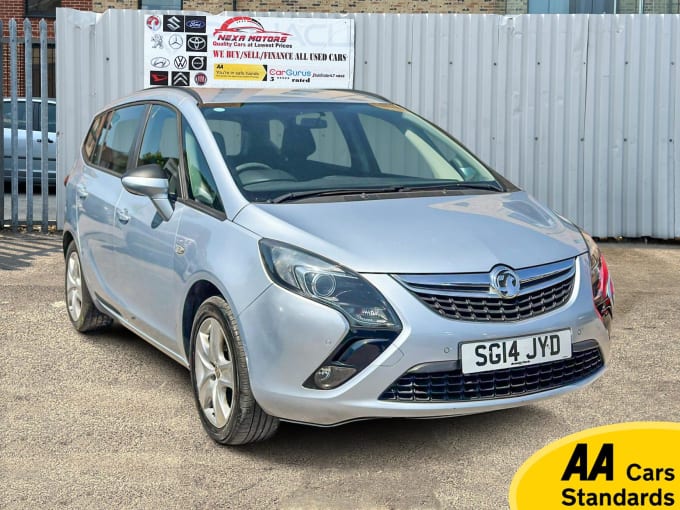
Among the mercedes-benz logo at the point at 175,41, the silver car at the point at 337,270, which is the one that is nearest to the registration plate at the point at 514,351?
the silver car at the point at 337,270

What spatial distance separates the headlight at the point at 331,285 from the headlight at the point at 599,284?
1078 mm

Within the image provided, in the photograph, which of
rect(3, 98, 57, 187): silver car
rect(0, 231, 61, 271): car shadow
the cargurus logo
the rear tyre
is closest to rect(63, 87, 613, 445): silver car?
the rear tyre

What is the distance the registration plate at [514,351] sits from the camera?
4.28 m

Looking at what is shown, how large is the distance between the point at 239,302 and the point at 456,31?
8351 millimetres

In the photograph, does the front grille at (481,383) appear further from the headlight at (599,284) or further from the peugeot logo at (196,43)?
the peugeot logo at (196,43)

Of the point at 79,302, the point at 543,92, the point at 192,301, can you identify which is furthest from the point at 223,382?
the point at 543,92

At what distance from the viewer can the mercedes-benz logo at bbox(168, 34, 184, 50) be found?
39.0 ft

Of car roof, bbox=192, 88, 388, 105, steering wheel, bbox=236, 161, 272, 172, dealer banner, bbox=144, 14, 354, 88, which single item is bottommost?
steering wheel, bbox=236, 161, 272, 172

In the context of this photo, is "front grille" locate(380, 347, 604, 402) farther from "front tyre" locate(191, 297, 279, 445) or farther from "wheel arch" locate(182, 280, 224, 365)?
"wheel arch" locate(182, 280, 224, 365)

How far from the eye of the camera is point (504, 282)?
437 cm

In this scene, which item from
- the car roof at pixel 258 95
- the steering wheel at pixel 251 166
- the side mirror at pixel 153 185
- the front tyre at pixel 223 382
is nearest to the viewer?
the front tyre at pixel 223 382

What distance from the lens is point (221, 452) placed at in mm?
4691

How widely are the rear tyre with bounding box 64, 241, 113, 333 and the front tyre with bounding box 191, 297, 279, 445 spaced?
212cm

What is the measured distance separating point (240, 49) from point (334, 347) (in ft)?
27.1
